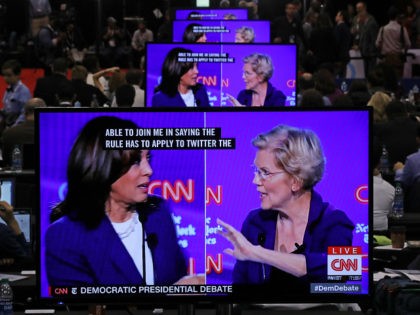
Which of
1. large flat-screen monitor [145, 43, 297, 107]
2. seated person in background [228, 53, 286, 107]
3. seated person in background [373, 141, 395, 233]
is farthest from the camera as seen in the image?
seated person in background [228, 53, 286, 107]

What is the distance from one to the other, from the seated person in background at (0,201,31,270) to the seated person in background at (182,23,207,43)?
23.6ft

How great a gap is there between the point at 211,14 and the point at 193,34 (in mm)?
1334

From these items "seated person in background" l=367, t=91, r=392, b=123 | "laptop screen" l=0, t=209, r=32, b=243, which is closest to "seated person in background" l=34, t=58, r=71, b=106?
"seated person in background" l=367, t=91, r=392, b=123

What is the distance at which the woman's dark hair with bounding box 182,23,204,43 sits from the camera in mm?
13289

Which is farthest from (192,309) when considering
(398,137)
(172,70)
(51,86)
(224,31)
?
(51,86)

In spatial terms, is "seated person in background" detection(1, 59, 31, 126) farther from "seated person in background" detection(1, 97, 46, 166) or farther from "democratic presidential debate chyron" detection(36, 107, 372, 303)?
"democratic presidential debate chyron" detection(36, 107, 372, 303)

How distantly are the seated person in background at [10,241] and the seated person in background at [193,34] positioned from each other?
719cm

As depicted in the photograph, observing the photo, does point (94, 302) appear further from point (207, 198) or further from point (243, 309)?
point (243, 309)

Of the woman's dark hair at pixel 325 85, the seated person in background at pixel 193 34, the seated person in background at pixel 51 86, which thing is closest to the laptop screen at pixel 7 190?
the seated person in background at pixel 193 34

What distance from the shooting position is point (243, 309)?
5086 mm

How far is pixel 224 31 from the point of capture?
1347cm

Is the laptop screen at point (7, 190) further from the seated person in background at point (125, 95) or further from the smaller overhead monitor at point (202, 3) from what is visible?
the smaller overhead monitor at point (202, 3)

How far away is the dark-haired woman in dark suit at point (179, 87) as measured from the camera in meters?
9.99

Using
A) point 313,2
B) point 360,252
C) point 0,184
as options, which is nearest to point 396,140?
point 0,184
